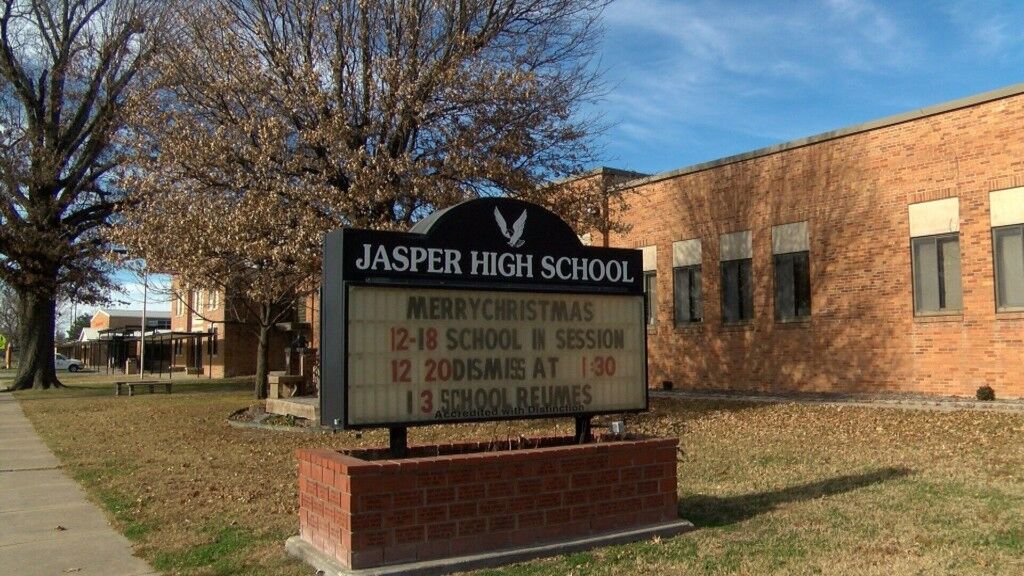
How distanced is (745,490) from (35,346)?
3203cm

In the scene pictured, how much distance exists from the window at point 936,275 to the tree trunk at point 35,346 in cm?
2994

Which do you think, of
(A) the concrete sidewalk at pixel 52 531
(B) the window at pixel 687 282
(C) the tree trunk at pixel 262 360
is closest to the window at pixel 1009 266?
(B) the window at pixel 687 282

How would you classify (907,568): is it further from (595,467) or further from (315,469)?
(315,469)

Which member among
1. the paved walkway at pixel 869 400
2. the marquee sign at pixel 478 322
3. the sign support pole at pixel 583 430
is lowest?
the paved walkway at pixel 869 400

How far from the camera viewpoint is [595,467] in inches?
274

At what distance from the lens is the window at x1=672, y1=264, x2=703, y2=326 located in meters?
24.2

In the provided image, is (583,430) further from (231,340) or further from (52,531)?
(231,340)

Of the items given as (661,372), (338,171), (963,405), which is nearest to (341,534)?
(338,171)

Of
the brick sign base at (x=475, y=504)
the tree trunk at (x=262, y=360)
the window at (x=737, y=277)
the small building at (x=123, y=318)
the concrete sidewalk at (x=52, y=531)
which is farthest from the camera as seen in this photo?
the small building at (x=123, y=318)

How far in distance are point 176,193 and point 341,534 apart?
11007mm

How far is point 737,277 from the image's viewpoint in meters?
22.9

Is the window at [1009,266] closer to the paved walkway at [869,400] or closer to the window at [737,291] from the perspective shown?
the paved walkway at [869,400]

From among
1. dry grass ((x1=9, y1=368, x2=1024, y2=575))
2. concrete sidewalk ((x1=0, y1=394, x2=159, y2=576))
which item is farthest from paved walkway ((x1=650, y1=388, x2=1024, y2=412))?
concrete sidewalk ((x1=0, y1=394, x2=159, y2=576))

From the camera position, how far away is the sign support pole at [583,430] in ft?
25.2
